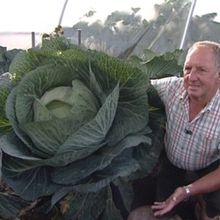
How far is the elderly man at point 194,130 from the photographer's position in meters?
1.43

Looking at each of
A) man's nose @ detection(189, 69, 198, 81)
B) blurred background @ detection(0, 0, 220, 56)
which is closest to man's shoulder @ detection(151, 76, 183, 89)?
man's nose @ detection(189, 69, 198, 81)

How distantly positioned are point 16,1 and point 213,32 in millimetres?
2987

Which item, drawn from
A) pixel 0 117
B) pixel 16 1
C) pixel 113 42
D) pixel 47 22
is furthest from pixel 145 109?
pixel 16 1

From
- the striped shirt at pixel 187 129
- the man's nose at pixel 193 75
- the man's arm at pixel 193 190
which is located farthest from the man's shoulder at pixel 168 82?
the man's arm at pixel 193 190

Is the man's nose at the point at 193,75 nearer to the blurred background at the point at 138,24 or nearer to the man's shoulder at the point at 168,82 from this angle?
the man's shoulder at the point at 168,82

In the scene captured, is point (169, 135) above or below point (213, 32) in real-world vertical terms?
above

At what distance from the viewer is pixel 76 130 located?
1252mm

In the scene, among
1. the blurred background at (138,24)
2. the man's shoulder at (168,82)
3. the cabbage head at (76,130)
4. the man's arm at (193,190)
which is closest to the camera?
the cabbage head at (76,130)

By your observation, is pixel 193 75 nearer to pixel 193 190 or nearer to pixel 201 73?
pixel 201 73

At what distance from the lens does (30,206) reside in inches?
53.2

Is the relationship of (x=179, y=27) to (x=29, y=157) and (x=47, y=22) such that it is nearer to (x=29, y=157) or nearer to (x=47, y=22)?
(x=47, y=22)

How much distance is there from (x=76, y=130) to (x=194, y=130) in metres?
0.43

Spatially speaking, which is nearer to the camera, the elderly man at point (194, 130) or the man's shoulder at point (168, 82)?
the elderly man at point (194, 130)

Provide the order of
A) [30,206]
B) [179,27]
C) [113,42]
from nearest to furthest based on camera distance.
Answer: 1. [30,206]
2. [113,42]
3. [179,27]
